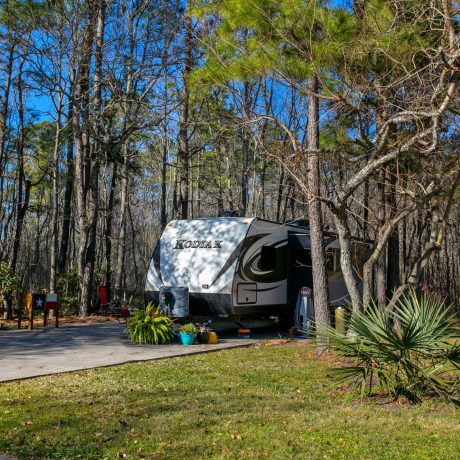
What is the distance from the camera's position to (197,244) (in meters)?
13.6

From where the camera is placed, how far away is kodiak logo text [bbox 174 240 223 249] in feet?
43.8

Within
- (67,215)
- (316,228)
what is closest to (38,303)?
(316,228)

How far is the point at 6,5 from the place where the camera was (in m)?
17.5

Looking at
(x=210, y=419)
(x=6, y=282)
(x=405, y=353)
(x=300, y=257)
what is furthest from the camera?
(x=6, y=282)

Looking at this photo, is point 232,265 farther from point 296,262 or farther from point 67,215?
point 67,215

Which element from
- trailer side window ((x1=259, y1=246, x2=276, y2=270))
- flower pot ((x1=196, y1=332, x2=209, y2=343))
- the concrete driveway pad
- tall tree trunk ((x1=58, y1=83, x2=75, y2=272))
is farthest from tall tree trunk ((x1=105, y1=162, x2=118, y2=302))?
flower pot ((x1=196, y1=332, x2=209, y2=343))

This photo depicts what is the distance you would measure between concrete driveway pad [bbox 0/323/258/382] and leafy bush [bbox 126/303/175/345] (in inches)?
8.6

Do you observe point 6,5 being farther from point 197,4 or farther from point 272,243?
point 272,243

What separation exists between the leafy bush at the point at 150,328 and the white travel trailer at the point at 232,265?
1.33 m

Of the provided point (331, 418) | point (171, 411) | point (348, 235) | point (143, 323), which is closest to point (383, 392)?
point (331, 418)

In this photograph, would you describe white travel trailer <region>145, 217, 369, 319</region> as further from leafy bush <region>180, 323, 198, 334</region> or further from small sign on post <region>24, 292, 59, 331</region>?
small sign on post <region>24, 292, 59, 331</region>

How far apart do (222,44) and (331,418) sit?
7104 millimetres

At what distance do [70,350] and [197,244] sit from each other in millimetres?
4141

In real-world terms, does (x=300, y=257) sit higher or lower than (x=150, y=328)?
higher
